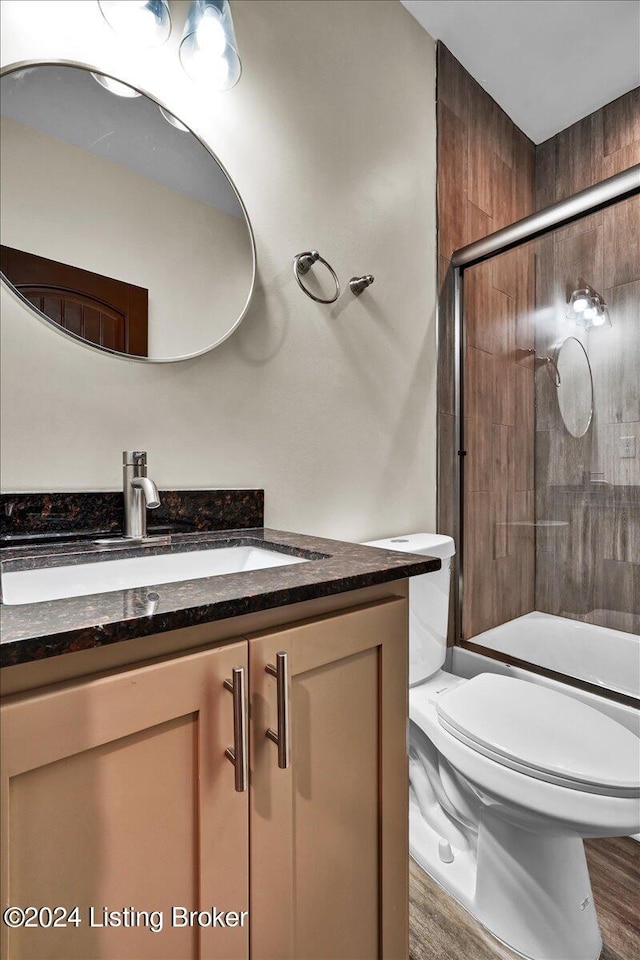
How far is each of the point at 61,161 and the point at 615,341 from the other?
5.41 ft

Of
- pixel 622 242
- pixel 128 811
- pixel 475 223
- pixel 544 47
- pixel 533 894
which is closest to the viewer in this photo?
pixel 128 811

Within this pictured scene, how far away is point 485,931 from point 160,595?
1.19 m

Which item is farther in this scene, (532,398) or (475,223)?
(475,223)

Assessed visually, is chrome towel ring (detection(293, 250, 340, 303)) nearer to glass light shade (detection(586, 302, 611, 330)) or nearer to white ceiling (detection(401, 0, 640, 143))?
glass light shade (detection(586, 302, 611, 330))

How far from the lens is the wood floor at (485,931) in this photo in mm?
1080

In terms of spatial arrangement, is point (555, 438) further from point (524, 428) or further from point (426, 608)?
point (426, 608)

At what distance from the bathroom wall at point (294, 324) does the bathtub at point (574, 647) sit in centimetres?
58

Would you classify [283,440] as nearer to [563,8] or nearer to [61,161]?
[61,161]

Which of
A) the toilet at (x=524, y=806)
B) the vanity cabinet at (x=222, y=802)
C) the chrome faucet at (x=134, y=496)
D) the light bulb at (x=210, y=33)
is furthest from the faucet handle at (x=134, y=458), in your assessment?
the light bulb at (x=210, y=33)

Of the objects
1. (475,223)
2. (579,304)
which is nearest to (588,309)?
(579,304)

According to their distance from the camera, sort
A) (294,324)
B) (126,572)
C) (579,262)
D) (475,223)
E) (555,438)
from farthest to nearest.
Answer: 1. (475,223)
2. (555,438)
3. (579,262)
4. (294,324)
5. (126,572)

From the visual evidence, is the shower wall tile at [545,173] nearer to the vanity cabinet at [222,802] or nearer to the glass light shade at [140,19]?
the glass light shade at [140,19]

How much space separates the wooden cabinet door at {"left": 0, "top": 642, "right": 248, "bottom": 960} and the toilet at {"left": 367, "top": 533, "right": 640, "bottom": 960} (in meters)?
0.68

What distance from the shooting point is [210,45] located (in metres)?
1.11
